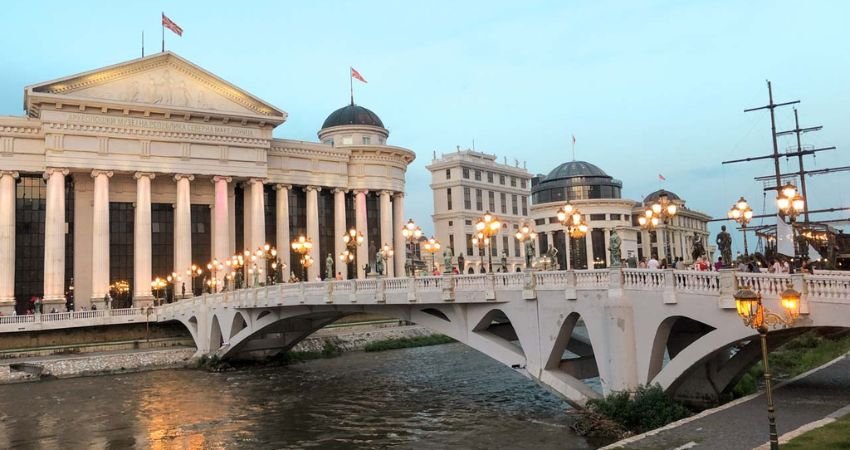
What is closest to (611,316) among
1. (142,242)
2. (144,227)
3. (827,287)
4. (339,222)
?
(827,287)

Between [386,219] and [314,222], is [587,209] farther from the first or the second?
[314,222]

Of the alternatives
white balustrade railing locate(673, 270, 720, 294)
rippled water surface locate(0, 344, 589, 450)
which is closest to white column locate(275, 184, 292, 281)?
rippled water surface locate(0, 344, 589, 450)

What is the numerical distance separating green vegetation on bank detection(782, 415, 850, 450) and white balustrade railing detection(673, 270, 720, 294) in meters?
4.95

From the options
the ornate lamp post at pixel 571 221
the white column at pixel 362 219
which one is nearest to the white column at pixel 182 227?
the white column at pixel 362 219

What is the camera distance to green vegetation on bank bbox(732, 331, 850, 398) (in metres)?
28.5

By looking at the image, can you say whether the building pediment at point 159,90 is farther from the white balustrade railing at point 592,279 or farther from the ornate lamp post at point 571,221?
the white balustrade railing at point 592,279

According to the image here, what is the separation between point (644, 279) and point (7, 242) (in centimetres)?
6184

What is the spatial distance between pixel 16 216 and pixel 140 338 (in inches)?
791

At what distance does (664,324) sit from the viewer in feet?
74.6

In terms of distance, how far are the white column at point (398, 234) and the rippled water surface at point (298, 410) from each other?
36.3 metres

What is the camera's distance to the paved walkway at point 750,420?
57.7 feet

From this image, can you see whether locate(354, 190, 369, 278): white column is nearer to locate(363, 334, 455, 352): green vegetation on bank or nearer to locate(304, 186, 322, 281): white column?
locate(304, 186, 322, 281): white column

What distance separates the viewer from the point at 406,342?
6381 centimetres

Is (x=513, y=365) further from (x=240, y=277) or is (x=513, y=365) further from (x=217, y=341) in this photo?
(x=240, y=277)
